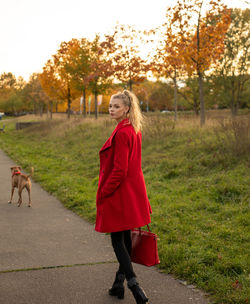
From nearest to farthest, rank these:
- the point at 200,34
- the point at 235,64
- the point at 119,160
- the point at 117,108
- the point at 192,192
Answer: the point at 119,160 → the point at 117,108 → the point at 192,192 → the point at 200,34 → the point at 235,64

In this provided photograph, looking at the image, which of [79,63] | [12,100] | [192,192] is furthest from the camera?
[12,100]

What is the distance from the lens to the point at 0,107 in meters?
90.9

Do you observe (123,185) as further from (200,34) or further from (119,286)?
(200,34)

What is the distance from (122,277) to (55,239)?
6.73ft

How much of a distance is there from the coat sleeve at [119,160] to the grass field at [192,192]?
148 cm

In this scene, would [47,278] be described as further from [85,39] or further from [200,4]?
[85,39]

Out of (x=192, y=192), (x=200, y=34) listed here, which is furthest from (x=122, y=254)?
(x=200, y=34)

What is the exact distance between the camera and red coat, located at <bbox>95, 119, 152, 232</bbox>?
312 centimetres

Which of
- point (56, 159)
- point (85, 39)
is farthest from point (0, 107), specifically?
point (56, 159)

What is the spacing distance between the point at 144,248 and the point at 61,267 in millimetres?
1230

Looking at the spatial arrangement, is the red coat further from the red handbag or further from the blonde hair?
the red handbag

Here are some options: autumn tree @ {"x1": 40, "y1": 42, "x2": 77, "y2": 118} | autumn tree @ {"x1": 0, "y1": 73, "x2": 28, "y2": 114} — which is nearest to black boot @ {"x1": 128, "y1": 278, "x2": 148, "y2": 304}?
autumn tree @ {"x1": 40, "y1": 42, "x2": 77, "y2": 118}

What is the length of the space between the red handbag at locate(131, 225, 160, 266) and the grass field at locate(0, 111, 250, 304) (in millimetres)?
672

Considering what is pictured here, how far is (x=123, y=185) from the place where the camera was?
3201mm
